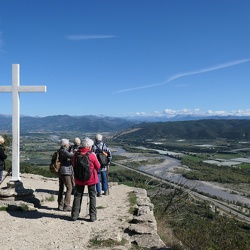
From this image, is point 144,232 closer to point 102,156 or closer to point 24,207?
point 24,207

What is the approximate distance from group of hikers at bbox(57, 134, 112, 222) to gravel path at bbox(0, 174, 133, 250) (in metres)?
0.32

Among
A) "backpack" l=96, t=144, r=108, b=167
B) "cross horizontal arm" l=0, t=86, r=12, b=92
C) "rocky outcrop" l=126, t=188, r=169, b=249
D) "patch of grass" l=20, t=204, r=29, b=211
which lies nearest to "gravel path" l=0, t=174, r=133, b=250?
"patch of grass" l=20, t=204, r=29, b=211

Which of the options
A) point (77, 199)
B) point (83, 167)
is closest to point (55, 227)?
point (77, 199)

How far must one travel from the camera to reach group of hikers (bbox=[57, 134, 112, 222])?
7.46 meters

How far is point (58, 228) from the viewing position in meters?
7.09

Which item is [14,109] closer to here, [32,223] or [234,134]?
[32,223]

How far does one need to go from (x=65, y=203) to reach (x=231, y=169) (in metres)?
83.9

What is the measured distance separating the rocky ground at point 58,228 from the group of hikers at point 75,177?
0.97ft

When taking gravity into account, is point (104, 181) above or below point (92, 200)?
below

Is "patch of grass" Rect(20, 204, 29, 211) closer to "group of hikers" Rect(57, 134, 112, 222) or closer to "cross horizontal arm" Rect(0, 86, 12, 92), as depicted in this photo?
"group of hikers" Rect(57, 134, 112, 222)

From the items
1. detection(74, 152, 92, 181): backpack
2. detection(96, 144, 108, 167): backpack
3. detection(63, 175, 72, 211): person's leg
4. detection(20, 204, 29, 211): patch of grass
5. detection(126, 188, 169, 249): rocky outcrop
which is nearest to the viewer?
detection(126, 188, 169, 249): rocky outcrop

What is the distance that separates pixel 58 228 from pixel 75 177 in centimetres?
117

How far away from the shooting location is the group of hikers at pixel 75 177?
746cm

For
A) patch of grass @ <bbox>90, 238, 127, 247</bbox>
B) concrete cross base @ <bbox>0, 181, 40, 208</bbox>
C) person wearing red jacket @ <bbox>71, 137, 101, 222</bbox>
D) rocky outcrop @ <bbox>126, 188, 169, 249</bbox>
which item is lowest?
rocky outcrop @ <bbox>126, 188, 169, 249</bbox>
